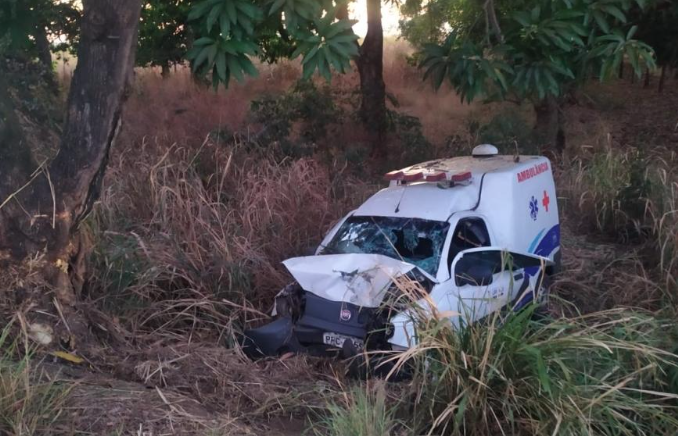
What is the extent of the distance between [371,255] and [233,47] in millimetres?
2146

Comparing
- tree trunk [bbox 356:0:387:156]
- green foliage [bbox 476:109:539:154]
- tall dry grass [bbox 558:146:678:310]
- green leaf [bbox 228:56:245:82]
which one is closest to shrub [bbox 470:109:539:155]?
green foliage [bbox 476:109:539:154]

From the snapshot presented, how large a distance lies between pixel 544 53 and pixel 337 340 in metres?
3.63

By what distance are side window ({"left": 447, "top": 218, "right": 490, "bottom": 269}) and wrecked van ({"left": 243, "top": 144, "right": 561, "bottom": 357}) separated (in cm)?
1

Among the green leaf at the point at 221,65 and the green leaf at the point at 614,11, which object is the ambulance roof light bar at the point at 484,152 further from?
the green leaf at the point at 221,65

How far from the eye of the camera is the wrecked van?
236 inches

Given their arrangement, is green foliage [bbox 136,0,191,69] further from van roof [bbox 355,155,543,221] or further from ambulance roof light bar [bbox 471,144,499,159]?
van roof [bbox 355,155,543,221]

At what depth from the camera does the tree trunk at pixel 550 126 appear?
14.6 meters

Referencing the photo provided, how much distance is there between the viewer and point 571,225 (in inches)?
419

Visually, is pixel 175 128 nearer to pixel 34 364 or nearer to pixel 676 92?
pixel 34 364

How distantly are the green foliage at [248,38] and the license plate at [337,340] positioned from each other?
7.10 ft

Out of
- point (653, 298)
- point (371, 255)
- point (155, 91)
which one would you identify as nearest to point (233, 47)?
point (371, 255)

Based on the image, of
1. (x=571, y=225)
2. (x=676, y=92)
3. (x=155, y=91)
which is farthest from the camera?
(x=676, y=92)

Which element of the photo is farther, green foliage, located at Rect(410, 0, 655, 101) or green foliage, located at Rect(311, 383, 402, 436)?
green foliage, located at Rect(410, 0, 655, 101)

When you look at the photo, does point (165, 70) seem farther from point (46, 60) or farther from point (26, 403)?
point (26, 403)
